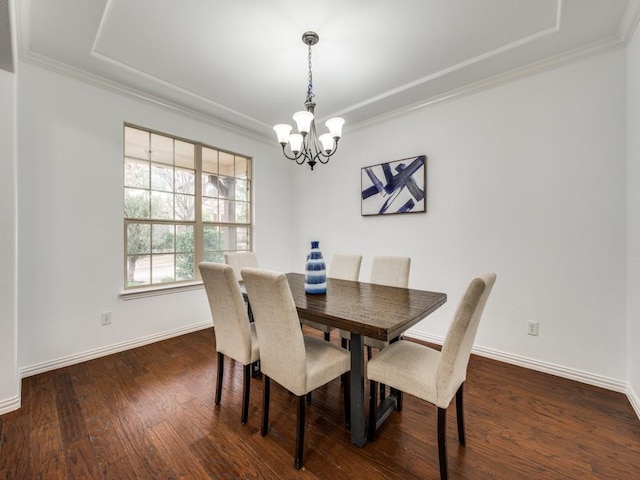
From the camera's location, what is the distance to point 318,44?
2143mm

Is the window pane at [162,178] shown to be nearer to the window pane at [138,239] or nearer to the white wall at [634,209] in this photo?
the window pane at [138,239]

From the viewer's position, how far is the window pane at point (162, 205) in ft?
10.00

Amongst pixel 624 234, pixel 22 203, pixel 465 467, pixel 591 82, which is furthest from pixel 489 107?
pixel 22 203

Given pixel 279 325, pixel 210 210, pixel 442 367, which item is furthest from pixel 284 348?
pixel 210 210

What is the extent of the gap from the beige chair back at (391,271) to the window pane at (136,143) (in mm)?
2697

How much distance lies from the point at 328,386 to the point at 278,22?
2690mm

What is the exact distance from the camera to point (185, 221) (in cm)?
327

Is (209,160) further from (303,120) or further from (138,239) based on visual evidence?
(303,120)

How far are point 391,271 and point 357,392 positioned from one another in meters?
1.13

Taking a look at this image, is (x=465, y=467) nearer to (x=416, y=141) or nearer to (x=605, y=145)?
(x=605, y=145)

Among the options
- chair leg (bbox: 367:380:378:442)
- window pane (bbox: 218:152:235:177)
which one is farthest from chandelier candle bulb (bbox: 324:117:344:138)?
window pane (bbox: 218:152:235:177)

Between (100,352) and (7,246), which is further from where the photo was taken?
(100,352)

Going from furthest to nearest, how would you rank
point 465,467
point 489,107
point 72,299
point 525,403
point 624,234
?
point 489,107 → point 72,299 → point 624,234 → point 525,403 → point 465,467

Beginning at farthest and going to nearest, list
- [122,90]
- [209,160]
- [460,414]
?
[209,160] → [122,90] → [460,414]
